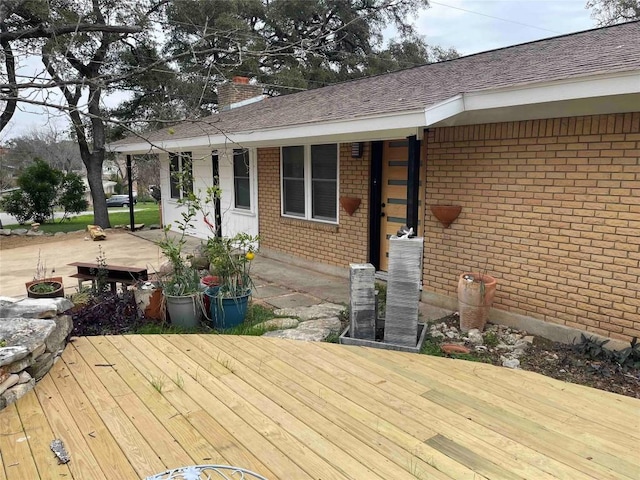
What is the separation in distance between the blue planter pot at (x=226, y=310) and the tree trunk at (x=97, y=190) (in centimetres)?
1155

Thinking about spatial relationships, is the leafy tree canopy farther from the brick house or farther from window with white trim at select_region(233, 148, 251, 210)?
window with white trim at select_region(233, 148, 251, 210)

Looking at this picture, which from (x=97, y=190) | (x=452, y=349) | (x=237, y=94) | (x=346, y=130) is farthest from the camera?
(x=97, y=190)

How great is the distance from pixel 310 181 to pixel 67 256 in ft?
18.5

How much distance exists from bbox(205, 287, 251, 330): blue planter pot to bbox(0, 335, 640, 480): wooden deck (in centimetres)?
78

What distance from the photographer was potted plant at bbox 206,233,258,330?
4.65 metres

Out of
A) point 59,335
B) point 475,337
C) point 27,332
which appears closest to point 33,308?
point 59,335

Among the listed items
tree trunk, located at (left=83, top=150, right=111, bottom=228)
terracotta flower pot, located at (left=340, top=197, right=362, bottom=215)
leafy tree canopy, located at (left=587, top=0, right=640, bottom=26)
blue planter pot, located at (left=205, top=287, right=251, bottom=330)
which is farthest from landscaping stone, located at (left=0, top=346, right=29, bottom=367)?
leafy tree canopy, located at (left=587, top=0, right=640, bottom=26)

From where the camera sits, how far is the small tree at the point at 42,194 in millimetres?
16438

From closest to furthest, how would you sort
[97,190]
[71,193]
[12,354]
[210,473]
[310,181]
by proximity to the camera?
1. [210,473]
2. [12,354]
3. [310,181]
4. [97,190]
5. [71,193]

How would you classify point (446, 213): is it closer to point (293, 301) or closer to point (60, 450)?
point (293, 301)

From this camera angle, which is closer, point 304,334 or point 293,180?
point 304,334

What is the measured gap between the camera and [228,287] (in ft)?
15.7

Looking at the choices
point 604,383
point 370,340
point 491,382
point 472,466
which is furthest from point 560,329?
point 472,466

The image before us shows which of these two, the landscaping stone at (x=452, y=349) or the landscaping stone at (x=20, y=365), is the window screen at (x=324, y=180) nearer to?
the landscaping stone at (x=452, y=349)
